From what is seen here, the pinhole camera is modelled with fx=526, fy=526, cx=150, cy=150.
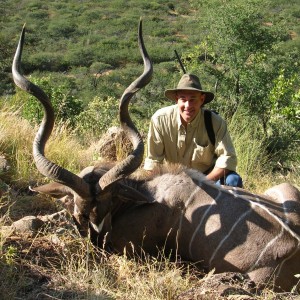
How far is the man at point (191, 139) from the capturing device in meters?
5.12

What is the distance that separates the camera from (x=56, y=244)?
14.4 ft

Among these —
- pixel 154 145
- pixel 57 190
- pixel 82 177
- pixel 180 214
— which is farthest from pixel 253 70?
pixel 57 190

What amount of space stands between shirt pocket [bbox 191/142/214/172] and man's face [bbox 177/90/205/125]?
33 centimetres

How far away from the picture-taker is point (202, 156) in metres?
5.32

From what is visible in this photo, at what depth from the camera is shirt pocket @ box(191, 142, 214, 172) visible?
5297 mm

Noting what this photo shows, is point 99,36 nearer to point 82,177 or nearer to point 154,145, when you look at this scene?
point 154,145

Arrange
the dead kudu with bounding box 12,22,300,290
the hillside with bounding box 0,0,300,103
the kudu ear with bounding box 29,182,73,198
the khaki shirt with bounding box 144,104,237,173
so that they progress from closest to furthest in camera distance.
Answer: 1. the dead kudu with bounding box 12,22,300,290
2. the kudu ear with bounding box 29,182,73,198
3. the khaki shirt with bounding box 144,104,237,173
4. the hillside with bounding box 0,0,300,103

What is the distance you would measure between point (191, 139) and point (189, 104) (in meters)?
0.42

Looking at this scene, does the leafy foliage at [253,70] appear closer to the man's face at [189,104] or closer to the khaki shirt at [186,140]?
the khaki shirt at [186,140]

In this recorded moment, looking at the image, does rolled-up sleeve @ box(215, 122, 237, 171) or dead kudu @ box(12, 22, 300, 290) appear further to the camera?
rolled-up sleeve @ box(215, 122, 237, 171)

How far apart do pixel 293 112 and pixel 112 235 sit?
175 inches

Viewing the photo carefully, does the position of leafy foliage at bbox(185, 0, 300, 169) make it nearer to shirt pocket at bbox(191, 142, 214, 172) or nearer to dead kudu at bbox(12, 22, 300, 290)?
shirt pocket at bbox(191, 142, 214, 172)

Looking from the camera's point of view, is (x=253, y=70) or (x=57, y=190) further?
(x=253, y=70)

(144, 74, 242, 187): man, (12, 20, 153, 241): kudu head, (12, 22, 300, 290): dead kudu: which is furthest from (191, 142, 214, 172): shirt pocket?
(12, 20, 153, 241): kudu head
